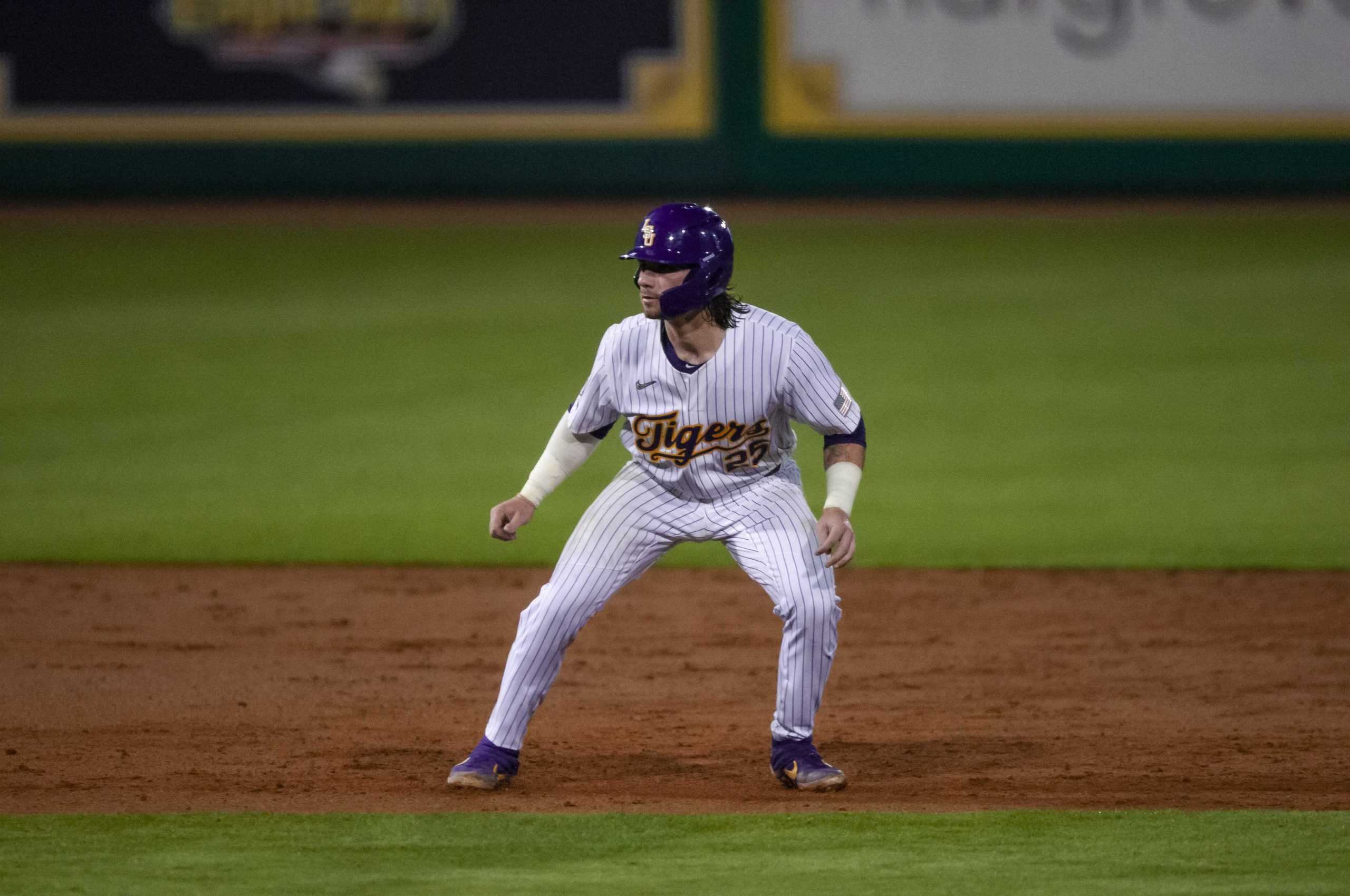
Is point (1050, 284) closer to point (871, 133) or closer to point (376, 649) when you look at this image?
point (871, 133)

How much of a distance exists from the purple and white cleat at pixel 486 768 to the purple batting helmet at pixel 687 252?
3.87 feet

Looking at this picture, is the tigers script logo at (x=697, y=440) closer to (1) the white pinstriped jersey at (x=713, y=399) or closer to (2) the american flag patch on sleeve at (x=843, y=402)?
(1) the white pinstriped jersey at (x=713, y=399)

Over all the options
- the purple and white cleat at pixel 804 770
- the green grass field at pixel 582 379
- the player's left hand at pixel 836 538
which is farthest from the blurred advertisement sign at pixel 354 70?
the player's left hand at pixel 836 538

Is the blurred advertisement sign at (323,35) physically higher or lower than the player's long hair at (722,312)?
higher

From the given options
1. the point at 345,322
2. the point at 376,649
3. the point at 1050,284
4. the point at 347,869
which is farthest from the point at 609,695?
the point at 1050,284

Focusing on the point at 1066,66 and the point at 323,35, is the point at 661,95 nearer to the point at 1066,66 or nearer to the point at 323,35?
the point at 323,35

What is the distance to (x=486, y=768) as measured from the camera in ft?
14.6

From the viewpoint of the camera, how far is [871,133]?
18141mm

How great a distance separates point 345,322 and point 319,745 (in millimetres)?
7996

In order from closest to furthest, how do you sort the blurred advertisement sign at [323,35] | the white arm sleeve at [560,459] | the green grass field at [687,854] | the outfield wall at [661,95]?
the green grass field at [687,854] → the white arm sleeve at [560,459] → the outfield wall at [661,95] → the blurred advertisement sign at [323,35]

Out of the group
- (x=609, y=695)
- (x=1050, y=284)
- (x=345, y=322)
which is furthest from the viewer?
(x=1050, y=284)

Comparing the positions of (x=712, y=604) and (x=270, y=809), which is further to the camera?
(x=712, y=604)

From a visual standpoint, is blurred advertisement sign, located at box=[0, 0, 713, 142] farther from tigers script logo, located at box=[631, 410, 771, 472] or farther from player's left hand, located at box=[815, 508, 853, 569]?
player's left hand, located at box=[815, 508, 853, 569]

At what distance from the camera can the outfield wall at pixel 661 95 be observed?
17.8 metres
